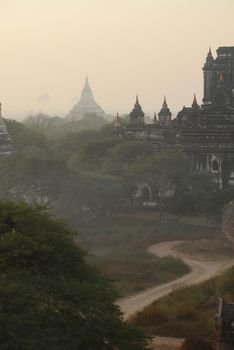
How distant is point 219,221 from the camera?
1593 inches

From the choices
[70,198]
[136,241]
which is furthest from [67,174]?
[136,241]

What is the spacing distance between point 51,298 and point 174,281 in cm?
1621

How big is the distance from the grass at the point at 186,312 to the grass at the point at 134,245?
2.43 metres

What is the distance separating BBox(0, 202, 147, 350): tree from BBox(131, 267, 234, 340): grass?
25.3ft

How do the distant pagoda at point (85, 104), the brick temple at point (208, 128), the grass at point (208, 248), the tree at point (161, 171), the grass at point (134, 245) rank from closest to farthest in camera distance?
1. the grass at point (134, 245)
2. the grass at point (208, 248)
3. the tree at point (161, 171)
4. the brick temple at point (208, 128)
5. the distant pagoda at point (85, 104)

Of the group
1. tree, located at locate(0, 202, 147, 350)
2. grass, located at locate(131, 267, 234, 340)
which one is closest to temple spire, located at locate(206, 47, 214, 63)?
grass, located at locate(131, 267, 234, 340)

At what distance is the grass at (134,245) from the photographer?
97.7 feet

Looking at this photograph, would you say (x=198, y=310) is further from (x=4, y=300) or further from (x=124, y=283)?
(x=4, y=300)

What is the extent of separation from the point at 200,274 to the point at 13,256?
17570 mm

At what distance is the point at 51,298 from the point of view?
14195mm

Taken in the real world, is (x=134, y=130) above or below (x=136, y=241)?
above

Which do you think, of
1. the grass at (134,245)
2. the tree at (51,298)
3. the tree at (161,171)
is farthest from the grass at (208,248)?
the tree at (51,298)

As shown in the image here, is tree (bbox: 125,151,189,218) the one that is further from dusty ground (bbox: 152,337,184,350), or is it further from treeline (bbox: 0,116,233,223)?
dusty ground (bbox: 152,337,184,350)

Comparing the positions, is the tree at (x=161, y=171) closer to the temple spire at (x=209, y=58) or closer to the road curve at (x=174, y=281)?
the road curve at (x=174, y=281)
